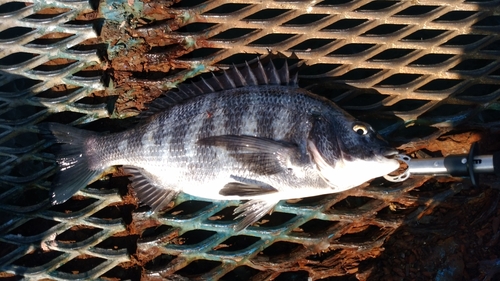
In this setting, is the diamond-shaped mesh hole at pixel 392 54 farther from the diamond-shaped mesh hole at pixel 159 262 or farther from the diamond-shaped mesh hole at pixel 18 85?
the diamond-shaped mesh hole at pixel 18 85

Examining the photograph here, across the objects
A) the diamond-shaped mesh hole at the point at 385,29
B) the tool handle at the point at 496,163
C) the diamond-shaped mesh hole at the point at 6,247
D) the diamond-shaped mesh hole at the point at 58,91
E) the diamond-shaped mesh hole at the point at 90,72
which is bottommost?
the tool handle at the point at 496,163

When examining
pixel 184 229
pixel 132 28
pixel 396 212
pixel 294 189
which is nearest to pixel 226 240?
pixel 184 229

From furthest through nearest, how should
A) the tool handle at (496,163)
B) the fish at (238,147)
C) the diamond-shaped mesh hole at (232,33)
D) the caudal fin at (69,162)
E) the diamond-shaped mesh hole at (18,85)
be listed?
the diamond-shaped mesh hole at (18,85) < the diamond-shaped mesh hole at (232,33) < the caudal fin at (69,162) < the fish at (238,147) < the tool handle at (496,163)

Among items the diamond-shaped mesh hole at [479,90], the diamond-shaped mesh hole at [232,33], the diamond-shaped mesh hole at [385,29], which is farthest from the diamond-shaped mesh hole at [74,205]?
the diamond-shaped mesh hole at [479,90]

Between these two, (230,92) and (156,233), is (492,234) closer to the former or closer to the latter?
(230,92)

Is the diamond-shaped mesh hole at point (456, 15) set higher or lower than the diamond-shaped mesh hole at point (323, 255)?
higher

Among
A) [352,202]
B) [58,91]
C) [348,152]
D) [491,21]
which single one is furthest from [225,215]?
[491,21]

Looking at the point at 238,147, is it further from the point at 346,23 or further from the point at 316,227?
the point at 346,23
